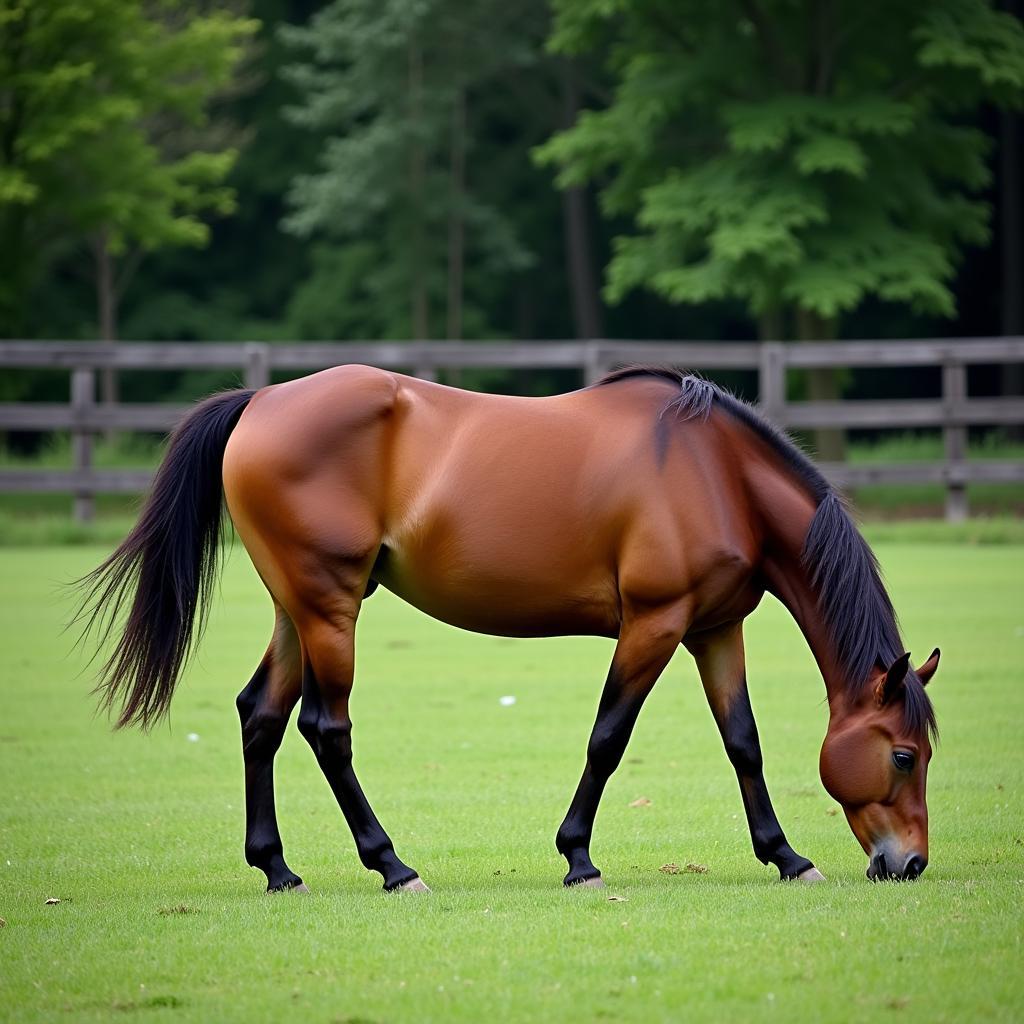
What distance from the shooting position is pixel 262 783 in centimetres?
588

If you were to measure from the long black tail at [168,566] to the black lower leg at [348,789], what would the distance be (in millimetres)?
615

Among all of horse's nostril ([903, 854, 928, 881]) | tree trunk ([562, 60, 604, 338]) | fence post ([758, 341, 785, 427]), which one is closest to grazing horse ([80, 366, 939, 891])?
horse's nostril ([903, 854, 928, 881])

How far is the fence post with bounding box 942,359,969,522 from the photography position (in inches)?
787

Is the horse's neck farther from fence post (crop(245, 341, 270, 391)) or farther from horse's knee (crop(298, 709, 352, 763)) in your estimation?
fence post (crop(245, 341, 270, 391))

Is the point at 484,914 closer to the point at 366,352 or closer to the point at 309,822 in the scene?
the point at 309,822

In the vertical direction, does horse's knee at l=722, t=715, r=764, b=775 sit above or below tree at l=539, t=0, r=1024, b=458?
below

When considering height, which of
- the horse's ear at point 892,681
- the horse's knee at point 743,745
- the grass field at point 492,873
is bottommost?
the grass field at point 492,873

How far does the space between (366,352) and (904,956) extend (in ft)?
54.6

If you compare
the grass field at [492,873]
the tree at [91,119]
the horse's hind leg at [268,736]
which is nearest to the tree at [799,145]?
the tree at [91,119]

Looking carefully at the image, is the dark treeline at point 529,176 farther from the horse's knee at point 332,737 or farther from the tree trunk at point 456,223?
the horse's knee at point 332,737

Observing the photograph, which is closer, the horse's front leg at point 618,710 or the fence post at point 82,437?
the horse's front leg at point 618,710

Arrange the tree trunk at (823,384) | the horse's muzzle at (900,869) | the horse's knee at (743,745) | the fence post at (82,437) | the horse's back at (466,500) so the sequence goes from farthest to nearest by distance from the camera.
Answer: the tree trunk at (823,384)
the fence post at (82,437)
the horse's knee at (743,745)
the horse's back at (466,500)
the horse's muzzle at (900,869)

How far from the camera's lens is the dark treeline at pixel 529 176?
2548cm

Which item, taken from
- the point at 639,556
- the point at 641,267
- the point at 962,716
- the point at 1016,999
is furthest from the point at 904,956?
the point at 641,267
